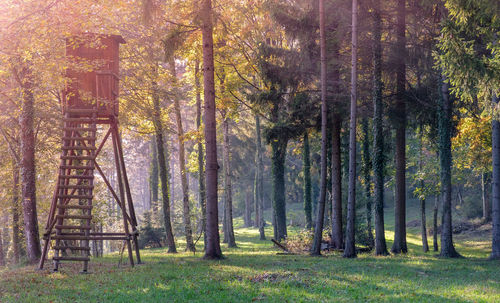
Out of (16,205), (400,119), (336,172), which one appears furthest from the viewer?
(16,205)

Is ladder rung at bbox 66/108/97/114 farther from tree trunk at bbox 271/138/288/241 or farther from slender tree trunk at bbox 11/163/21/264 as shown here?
tree trunk at bbox 271/138/288/241

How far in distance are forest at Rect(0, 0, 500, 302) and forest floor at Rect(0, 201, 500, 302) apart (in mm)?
67

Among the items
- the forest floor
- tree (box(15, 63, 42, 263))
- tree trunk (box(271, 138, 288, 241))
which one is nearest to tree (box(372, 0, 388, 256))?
the forest floor

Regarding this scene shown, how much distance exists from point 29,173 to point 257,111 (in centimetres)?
1062

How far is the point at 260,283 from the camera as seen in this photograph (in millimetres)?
9891

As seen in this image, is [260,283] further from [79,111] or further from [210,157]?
[79,111]

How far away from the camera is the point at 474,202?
1575 inches

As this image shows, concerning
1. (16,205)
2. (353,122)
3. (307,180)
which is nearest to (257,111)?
(353,122)

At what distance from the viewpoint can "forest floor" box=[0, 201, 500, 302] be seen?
28.1ft

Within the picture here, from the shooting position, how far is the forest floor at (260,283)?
858 centimetres

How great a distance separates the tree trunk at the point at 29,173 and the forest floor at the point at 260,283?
11.2 feet

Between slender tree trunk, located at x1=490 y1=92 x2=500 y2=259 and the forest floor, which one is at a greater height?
slender tree trunk, located at x1=490 y1=92 x2=500 y2=259

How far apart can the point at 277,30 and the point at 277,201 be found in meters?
10.4

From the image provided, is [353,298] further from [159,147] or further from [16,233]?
[16,233]
